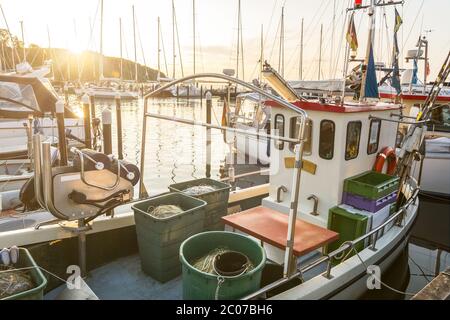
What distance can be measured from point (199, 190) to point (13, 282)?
3.08 metres

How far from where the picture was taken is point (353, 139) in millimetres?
5707

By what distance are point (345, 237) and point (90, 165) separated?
13.4 feet

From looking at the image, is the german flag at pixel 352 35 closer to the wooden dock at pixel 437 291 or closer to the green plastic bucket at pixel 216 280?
the wooden dock at pixel 437 291

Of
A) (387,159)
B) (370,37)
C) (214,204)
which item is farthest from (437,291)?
(370,37)

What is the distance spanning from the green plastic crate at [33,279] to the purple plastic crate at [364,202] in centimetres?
458

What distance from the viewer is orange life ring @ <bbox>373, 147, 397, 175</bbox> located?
6.29m

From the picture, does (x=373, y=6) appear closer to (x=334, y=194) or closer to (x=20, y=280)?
(x=334, y=194)

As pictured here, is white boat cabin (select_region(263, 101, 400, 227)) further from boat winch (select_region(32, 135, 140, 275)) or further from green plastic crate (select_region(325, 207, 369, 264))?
boat winch (select_region(32, 135, 140, 275))

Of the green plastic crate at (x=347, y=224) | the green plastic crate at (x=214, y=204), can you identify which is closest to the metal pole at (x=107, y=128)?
the green plastic crate at (x=214, y=204)

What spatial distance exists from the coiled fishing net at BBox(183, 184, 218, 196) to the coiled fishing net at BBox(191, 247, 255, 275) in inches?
62.3

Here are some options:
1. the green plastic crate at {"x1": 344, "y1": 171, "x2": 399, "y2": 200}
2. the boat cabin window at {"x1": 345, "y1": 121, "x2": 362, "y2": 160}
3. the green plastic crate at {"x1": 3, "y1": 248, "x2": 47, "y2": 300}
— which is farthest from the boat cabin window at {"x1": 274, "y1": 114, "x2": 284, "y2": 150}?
the green plastic crate at {"x1": 3, "y1": 248, "x2": 47, "y2": 300}

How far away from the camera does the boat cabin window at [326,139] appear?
5.53 m

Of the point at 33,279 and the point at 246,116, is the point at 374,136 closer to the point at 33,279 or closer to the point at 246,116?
the point at 33,279
